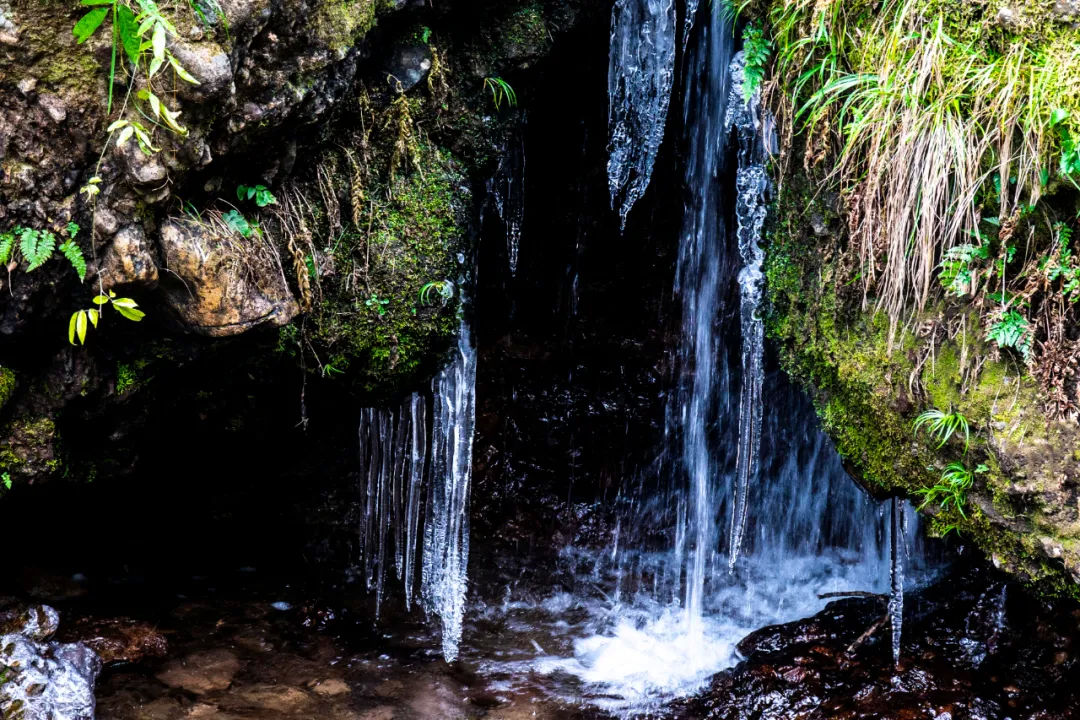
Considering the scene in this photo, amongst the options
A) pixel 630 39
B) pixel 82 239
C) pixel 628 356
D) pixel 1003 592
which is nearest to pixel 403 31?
pixel 630 39

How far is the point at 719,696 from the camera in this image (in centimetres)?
459

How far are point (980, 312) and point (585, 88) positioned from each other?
308cm

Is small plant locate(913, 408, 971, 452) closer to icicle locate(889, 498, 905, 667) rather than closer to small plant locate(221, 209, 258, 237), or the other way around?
icicle locate(889, 498, 905, 667)

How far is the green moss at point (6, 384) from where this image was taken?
3541 millimetres

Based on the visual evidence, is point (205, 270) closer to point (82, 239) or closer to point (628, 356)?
point (82, 239)

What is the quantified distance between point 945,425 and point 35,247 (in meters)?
4.22

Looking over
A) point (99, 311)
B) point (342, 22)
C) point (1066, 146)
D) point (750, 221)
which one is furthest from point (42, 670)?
point (1066, 146)

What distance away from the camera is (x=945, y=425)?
3.59 metres

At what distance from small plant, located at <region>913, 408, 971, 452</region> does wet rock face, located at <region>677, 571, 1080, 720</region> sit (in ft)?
4.52

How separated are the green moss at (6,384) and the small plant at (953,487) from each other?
454cm

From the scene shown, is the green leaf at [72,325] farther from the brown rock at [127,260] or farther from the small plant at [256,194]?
the small plant at [256,194]

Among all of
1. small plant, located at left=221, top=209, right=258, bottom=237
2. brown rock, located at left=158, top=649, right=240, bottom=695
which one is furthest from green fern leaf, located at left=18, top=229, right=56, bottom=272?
brown rock, located at left=158, top=649, right=240, bottom=695

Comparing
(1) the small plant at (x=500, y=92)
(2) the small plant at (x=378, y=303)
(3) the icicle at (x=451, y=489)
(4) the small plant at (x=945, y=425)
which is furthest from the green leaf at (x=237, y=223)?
(4) the small plant at (x=945, y=425)

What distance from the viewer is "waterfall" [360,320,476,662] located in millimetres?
4793
